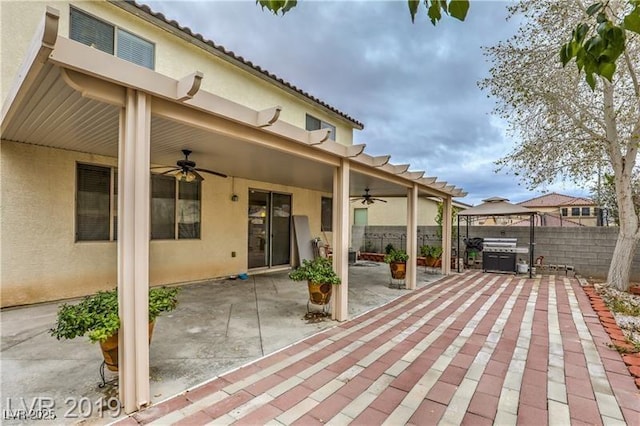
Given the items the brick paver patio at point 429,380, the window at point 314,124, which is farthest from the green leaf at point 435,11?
the window at point 314,124

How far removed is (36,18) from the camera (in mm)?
4789

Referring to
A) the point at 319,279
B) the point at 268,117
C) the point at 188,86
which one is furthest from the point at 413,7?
the point at 319,279

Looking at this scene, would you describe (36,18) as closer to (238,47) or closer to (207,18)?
(207,18)

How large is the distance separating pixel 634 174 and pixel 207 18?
11581 millimetres

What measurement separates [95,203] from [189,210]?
1828mm

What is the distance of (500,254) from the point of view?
9.48 metres

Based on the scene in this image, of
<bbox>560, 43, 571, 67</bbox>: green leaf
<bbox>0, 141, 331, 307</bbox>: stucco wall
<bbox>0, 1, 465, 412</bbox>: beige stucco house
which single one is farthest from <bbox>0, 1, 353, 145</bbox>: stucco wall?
<bbox>560, 43, 571, 67</bbox>: green leaf

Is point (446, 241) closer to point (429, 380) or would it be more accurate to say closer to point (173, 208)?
point (429, 380)

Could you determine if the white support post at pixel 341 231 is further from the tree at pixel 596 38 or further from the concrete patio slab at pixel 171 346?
the tree at pixel 596 38

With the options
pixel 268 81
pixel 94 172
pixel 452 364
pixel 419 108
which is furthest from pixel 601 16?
pixel 419 108

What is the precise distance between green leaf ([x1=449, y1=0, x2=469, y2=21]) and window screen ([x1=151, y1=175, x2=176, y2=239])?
664cm

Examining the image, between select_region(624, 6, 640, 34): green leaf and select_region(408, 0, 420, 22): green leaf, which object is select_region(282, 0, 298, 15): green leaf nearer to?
select_region(408, 0, 420, 22): green leaf

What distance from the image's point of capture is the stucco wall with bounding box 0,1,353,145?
181 inches

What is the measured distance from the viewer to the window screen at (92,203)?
548cm
